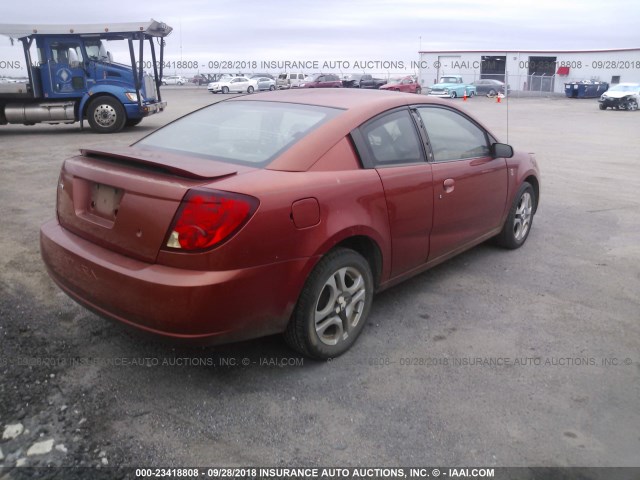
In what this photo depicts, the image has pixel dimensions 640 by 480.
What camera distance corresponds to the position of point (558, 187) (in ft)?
27.7

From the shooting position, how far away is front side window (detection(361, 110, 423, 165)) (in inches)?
138

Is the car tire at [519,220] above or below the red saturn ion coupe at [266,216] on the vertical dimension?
below

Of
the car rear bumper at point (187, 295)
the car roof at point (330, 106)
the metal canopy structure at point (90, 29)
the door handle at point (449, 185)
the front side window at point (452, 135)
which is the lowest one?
the car rear bumper at point (187, 295)

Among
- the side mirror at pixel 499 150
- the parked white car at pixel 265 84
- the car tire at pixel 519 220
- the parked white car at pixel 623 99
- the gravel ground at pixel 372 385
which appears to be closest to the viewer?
the gravel ground at pixel 372 385

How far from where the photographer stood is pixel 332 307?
126 inches

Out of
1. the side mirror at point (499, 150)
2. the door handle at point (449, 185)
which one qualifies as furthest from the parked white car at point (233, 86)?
Result: the door handle at point (449, 185)

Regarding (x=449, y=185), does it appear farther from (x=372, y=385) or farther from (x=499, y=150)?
(x=372, y=385)

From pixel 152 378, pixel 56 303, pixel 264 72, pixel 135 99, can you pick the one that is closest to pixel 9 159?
pixel 135 99

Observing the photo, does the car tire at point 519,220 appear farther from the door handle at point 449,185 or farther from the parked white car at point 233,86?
the parked white car at point 233,86

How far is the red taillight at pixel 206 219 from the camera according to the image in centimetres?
259

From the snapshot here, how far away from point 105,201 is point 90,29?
1376cm

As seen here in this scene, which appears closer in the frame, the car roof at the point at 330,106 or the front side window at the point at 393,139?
the car roof at the point at 330,106

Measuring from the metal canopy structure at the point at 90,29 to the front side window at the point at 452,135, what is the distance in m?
12.6

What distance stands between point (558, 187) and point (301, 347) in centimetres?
670
